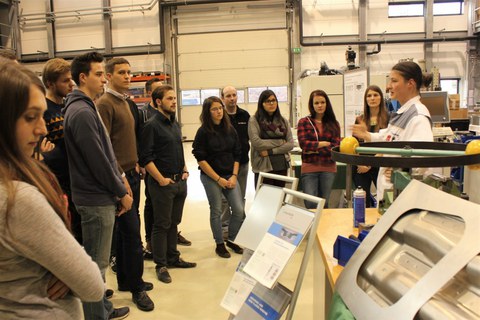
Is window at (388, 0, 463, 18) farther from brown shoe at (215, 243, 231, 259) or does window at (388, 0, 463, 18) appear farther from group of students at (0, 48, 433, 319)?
brown shoe at (215, 243, 231, 259)

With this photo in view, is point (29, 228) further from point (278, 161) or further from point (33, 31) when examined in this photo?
point (33, 31)

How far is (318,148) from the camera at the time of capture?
10.9 feet

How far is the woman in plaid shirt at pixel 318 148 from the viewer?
3.35 meters

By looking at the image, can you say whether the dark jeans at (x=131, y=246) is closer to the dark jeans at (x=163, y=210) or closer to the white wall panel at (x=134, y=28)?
the dark jeans at (x=163, y=210)

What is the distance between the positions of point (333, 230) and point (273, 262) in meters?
0.66

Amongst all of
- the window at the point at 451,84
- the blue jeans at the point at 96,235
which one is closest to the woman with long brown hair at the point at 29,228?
the blue jeans at the point at 96,235

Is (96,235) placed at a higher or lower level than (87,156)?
lower

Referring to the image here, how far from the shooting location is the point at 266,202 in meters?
1.59

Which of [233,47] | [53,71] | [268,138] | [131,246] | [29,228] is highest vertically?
[233,47]

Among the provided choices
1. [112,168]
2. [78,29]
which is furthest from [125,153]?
[78,29]

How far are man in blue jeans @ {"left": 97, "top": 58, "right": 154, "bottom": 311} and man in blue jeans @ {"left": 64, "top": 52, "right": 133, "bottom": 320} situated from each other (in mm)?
369

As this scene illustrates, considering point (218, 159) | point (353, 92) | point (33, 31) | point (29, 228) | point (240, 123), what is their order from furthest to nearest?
1. point (33, 31)
2. point (353, 92)
3. point (240, 123)
4. point (218, 159)
5. point (29, 228)

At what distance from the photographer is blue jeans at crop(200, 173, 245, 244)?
3297 millimetres

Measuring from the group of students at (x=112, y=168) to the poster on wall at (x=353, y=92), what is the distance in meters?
0.85
